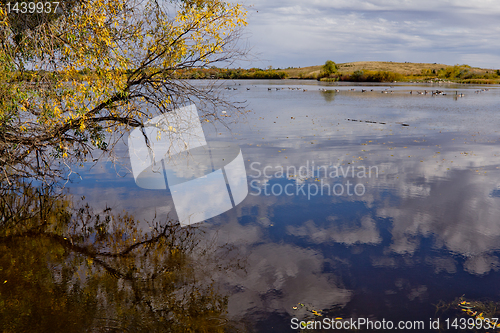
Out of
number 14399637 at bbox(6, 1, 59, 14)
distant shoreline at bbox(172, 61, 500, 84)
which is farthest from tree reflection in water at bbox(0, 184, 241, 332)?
distant shoreline at bbox(172, 61, 500, 84)

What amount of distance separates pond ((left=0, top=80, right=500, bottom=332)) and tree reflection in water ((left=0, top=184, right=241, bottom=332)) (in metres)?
0.04

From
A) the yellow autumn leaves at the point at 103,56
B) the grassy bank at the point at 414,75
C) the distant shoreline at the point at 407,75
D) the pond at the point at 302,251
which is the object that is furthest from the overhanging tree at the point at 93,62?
the grassy bank at the point at 414,75

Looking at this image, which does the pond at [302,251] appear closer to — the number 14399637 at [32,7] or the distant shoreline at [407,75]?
the number 14399637 at [32,7]

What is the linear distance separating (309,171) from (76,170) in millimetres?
10153

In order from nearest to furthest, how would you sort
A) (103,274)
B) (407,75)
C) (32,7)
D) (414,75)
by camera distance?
(103,274)
(32,7)
(407,75)
(414,75)

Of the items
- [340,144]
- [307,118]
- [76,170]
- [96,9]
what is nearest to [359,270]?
[96,9]

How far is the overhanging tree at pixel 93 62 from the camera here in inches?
386

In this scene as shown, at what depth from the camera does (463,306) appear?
7.09 meters

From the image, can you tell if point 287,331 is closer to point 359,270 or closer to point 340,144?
point 359,270

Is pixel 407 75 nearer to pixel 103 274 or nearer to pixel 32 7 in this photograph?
pixel 32 7

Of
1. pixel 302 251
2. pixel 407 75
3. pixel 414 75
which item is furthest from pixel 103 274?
pixel 414 75

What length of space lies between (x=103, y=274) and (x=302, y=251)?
4.60m

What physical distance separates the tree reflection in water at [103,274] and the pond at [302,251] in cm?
4

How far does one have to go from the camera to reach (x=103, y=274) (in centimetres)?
817
